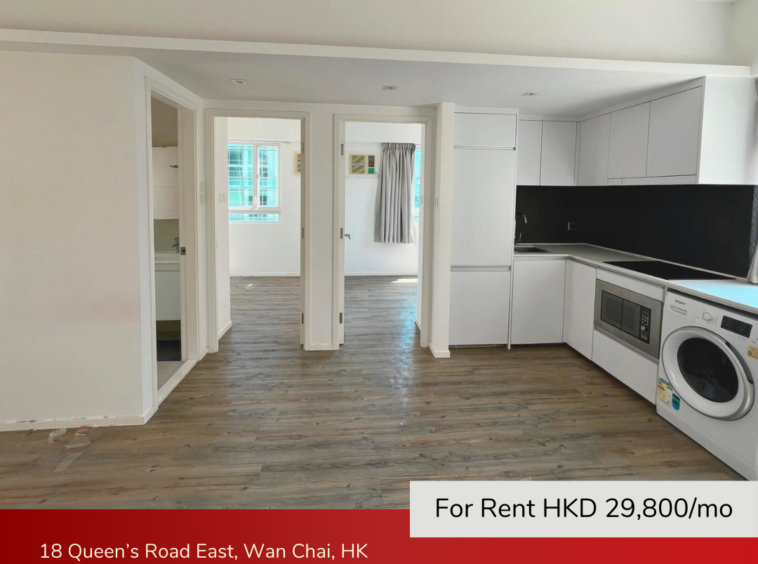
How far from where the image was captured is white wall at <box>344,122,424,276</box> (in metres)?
8.70

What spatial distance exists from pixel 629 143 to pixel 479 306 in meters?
1.79

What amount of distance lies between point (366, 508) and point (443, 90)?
2.86 meters

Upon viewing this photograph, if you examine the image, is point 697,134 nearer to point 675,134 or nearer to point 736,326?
point 675,134

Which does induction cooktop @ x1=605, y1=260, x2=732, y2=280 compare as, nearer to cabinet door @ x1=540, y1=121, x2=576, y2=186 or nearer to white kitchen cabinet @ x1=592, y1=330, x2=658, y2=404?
white kitchen cabinet @ x1=592, y1=330, x2=658, y2=404

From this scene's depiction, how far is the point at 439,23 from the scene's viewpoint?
2.95 meters

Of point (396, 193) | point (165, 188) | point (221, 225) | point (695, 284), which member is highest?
point (396, 193)

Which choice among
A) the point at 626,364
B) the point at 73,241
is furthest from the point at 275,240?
the point at 626,364

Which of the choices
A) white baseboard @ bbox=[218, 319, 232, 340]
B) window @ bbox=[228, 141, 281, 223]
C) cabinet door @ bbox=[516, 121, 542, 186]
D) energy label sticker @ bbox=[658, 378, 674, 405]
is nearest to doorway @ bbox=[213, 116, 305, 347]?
window @ bbox=[228, 141, 281, 223]

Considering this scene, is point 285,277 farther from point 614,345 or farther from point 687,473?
point 687,473

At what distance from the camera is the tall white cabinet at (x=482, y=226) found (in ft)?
14.6

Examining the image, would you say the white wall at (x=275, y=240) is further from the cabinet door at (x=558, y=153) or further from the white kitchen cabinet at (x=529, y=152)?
the cabinet door at (x=558, y=153)

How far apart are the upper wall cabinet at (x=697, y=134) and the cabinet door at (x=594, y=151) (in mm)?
354

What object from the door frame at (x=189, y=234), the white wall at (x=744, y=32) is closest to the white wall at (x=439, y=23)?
the white wall at (x=744, y=32)

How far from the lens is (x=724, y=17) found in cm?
318
